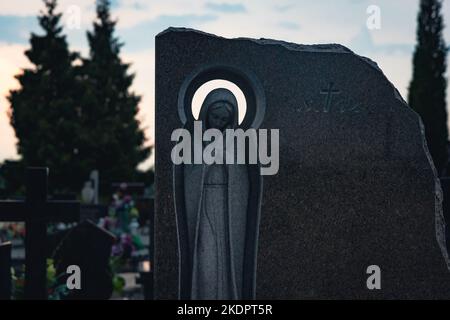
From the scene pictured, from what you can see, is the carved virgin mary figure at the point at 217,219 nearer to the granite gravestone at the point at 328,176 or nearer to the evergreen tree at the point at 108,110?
the granite gravestone at the point at 328,176

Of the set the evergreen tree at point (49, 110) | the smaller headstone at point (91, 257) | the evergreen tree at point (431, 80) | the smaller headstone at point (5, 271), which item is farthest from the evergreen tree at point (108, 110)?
the smaller headstone at point (5, 271)

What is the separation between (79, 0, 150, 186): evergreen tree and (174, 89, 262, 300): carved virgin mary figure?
926 inches

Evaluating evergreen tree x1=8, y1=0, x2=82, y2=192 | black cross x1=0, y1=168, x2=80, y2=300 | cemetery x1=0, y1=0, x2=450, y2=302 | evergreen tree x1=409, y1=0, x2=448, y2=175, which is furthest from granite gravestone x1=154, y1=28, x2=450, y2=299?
evergreen tree x1=8, y1=0, x2=82, y2=192

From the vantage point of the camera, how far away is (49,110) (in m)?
27.8

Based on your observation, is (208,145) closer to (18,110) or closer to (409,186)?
(409,186)

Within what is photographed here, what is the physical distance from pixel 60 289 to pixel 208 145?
3.57 m

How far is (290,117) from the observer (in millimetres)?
5445

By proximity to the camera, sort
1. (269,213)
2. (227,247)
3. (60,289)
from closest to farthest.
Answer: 1. (227,247)
2. (269,213)
3. (60,289)

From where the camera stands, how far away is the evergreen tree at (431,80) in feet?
75.7

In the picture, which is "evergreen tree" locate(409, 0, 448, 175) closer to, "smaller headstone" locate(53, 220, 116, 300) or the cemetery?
"smaller headstone" locate(53, 220, 116, 300)

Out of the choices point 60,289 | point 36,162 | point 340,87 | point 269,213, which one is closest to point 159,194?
point 269,213

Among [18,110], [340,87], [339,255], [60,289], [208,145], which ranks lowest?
[60,289]

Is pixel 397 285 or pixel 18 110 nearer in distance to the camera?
pixel 397 285

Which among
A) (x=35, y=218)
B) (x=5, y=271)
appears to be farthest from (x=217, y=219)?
(x=5, y=271)
